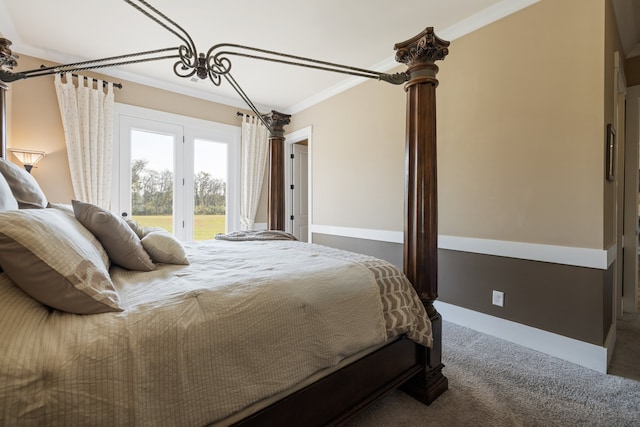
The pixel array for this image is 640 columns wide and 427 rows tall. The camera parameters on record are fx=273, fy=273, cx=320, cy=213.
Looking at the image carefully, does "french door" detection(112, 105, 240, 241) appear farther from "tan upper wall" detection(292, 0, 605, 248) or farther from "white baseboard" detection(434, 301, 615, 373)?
"white baseboard" detection(434, 301, 615, 373)

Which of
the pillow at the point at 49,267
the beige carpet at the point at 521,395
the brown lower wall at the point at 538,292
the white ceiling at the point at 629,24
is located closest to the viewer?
the pillow at the point at 49,267

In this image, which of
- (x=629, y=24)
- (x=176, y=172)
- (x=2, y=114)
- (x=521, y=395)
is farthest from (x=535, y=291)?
(x=176, y=172)

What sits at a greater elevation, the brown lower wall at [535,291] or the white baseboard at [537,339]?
the brown lower wall at [535,291]

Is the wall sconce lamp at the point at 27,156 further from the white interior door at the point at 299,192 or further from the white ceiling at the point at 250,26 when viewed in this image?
the white interior door at the point at 299,192

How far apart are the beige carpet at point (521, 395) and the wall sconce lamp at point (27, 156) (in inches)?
149

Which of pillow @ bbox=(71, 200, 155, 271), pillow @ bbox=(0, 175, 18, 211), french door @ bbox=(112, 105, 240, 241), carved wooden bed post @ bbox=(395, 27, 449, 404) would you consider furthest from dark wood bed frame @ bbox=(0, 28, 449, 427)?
french door @ bbox=(112, 105, 240, 241)

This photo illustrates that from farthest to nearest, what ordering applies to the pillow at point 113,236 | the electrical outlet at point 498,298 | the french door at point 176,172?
1. the french door at point 176,172
2. the electrical outlet at point 498,298
3. the pillow at point 113,236

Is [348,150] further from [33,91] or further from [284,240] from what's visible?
[33,91]

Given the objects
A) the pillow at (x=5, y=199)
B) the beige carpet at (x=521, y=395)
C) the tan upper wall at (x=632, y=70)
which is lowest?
the beige carpet at (x=521, y=395)

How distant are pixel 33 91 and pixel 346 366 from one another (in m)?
4.16

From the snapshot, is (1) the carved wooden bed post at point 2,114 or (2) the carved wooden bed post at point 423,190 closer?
(2) the carved wooden bed post at point 423,190

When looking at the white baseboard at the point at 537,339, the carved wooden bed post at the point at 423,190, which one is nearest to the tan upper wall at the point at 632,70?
the white baseboard at the point at 537,339

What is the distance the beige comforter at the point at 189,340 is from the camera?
2.12 feet

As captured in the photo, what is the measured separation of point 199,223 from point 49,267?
11.5 feet
